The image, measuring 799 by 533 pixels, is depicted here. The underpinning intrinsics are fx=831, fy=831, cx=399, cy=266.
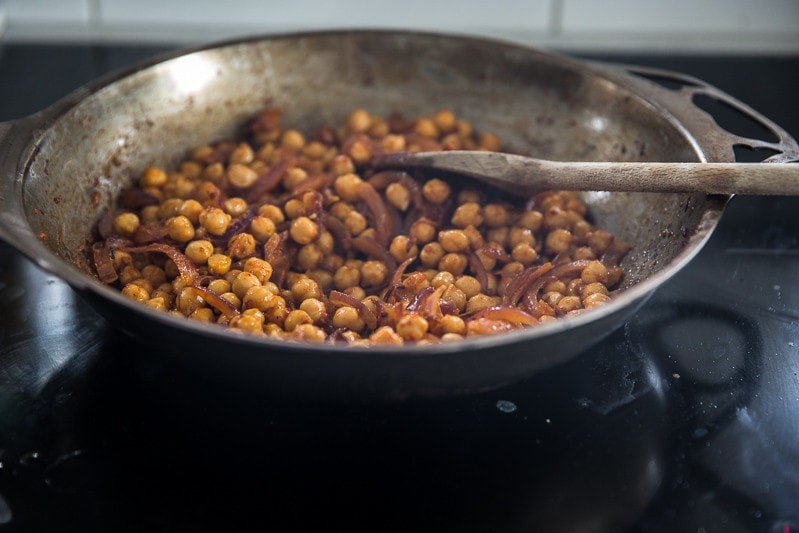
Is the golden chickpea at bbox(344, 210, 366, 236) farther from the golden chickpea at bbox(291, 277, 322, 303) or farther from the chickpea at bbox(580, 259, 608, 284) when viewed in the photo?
the chickpea at bbox(580, 259, 608, 284)

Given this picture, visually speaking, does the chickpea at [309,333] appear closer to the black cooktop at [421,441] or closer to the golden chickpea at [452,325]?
the black cooktop at [421,441]

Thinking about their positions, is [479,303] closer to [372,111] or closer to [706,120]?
[706,120]

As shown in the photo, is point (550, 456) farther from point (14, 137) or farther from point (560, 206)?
point (14, 137)

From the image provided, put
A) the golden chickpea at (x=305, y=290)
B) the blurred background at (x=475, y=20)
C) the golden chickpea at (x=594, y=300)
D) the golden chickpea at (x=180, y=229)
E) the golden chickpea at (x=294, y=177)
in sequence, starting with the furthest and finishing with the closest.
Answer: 1. the blurred background at (x=475, y=20)
2. the golden chickpea at (x=294, y=177)
3. the golden chickpea at (x=180, y=229)
4. the golden chickpea at (x=305, y=290)
5. the golden chickpea at (x=594, y=300)

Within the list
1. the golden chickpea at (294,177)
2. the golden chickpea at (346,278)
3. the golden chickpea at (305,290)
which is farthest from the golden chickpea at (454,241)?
the golden chickpea at (294,177)

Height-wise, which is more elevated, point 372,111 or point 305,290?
point 372,111

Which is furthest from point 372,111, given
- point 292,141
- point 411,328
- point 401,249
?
point 411,328
